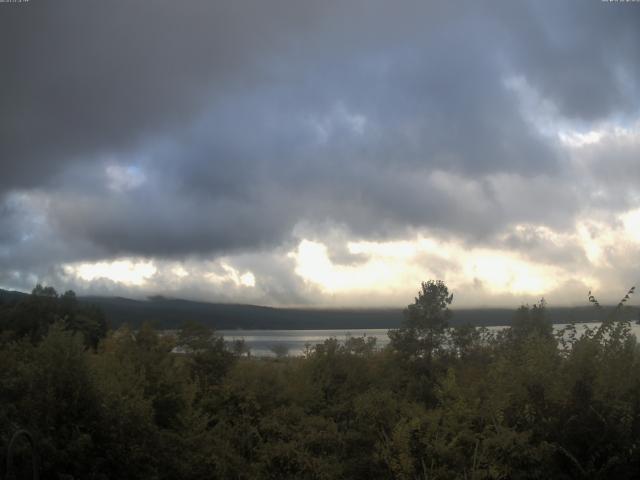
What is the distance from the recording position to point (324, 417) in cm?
2645

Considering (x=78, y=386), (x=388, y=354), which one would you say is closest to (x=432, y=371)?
(x=388, y=354)

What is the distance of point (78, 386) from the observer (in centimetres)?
1416

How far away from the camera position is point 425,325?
33500 millimetres

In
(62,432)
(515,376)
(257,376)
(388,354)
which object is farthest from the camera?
(388,354)

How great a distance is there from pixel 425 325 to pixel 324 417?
9474mm

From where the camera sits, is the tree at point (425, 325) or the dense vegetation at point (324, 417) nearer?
the dense vegetation at point (324, 417)

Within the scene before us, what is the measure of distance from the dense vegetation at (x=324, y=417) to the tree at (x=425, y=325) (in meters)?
3.98

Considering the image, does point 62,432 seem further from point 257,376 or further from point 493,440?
point 257,376

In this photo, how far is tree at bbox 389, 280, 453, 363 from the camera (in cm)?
3306

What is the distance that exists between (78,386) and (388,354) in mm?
21183

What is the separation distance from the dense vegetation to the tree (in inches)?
157

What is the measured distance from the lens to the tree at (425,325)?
3306cm

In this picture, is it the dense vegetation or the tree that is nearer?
the dense vegetation

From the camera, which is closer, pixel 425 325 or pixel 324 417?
pixel 324 417
